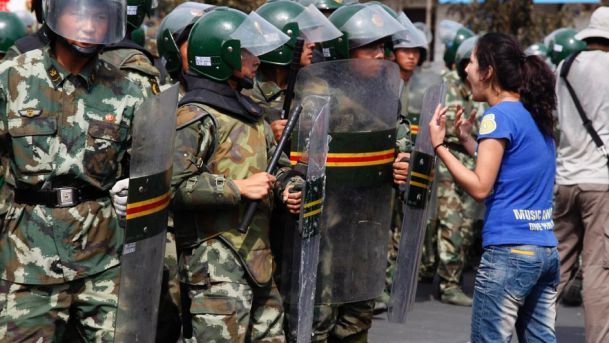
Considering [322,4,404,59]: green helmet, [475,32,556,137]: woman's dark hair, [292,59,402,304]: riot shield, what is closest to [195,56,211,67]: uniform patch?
[292,59,402,304]: riot shield

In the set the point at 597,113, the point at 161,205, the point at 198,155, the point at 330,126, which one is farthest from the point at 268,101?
the point at 597,113

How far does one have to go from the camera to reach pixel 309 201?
5.34 meters

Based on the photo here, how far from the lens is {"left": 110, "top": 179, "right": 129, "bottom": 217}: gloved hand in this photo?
15.6ft

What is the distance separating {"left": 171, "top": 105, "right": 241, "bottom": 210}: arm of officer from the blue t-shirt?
1.14 m

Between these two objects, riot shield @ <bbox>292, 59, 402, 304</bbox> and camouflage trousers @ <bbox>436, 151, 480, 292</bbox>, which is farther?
camouflage trousers @ <bbox>436, 151, 480, 292</bbox>

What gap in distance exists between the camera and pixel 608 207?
7.23 m

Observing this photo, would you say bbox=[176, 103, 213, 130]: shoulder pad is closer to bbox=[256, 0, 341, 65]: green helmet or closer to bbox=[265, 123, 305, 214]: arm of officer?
bbox=[265, 123, 305, 214]: arm of officer

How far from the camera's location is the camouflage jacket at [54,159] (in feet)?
15.8

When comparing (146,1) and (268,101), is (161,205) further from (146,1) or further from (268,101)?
(146,1)

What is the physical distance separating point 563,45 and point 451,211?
111 inches

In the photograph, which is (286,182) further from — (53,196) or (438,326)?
(438,326)

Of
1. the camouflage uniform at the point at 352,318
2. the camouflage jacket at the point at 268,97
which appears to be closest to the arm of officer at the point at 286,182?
the camouflage jacket at the point at 268,97

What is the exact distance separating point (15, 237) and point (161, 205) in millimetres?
623

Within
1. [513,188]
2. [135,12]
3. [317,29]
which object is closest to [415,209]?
[513,188]
